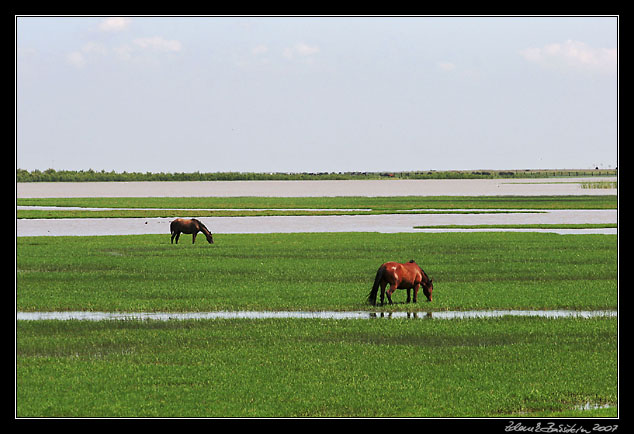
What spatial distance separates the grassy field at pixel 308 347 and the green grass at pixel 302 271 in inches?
4.2

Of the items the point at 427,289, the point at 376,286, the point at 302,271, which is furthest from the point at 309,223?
the point at 376,286

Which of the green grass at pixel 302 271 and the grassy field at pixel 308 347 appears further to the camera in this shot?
the green grass at pixel 302 271

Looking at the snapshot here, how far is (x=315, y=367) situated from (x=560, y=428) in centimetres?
522

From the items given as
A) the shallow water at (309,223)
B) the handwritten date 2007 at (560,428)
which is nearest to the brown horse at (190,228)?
the shallow water at (309,223)

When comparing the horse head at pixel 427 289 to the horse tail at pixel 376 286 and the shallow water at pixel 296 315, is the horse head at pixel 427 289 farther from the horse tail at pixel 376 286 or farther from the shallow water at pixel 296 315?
the horse tail at pixel 376 286

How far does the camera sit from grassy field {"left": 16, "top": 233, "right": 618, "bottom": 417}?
15.1 metres

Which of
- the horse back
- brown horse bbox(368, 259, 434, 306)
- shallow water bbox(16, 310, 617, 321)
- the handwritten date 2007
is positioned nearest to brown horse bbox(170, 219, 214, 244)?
shallow water bbox(16, 310, 617, 321)

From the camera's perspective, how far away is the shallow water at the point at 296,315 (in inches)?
890

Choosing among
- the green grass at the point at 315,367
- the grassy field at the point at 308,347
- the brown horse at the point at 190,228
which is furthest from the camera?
the brown horse at the point at 190,228

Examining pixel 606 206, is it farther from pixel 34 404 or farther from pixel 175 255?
pixel 34 404

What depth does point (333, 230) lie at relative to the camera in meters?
54.0

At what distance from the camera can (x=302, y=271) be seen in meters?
32.0

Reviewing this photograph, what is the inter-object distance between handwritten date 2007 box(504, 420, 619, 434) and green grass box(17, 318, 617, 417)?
50.8 inches


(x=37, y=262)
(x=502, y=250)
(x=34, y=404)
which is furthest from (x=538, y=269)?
(x=34, y=404)
